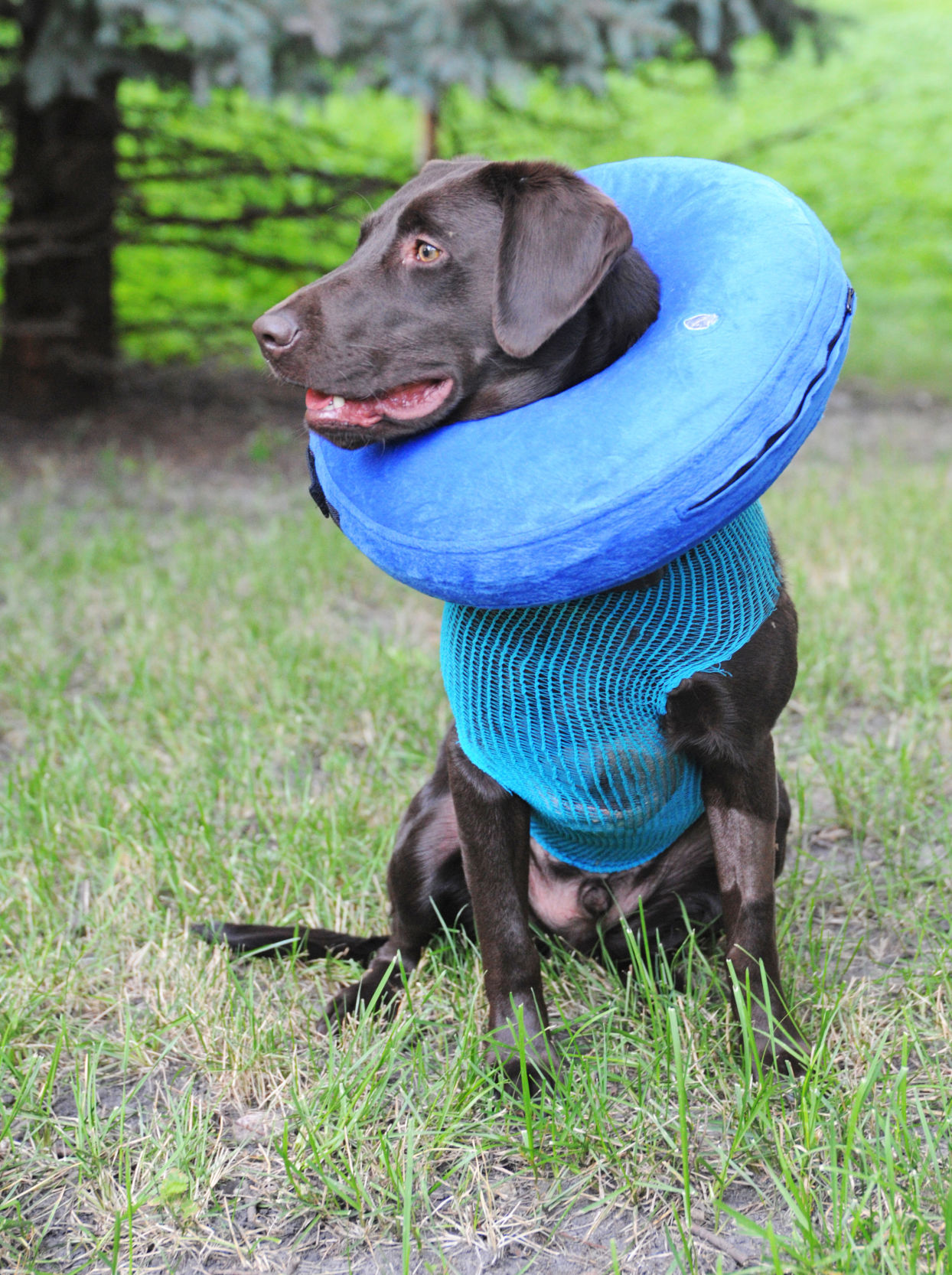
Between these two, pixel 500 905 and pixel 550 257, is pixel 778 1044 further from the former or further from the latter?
pixel 550 257

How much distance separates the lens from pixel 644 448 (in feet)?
5.96

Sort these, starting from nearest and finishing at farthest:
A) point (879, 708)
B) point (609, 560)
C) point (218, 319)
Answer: point (609, 560)
point (879, 708)
point (218, 319)

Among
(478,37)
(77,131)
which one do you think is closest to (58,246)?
(77,131)

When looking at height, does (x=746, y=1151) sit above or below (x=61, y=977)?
above

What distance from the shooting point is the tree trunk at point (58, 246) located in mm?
6777

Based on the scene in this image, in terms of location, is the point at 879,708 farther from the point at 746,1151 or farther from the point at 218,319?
the point at 218,319

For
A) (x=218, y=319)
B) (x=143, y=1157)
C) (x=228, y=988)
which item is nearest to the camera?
(x=143, y=1157)

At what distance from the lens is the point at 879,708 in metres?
3.76

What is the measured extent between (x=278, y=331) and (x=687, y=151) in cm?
1409

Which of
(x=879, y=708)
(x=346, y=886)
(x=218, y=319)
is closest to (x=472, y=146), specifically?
(x=218, y=319)

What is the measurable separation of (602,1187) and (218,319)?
269 inches

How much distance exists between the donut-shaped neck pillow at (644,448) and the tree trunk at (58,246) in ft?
17.4

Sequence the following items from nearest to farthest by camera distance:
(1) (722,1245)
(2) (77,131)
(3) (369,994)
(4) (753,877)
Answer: (1) (722,1245) < (4) (753,877) < (3) (369,994) < (2) (77,131)

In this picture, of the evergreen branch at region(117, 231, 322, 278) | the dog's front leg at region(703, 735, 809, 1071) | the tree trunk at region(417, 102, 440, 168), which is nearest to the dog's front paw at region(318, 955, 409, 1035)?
the dog's front leg at region(703, 735, 809, 1071)
